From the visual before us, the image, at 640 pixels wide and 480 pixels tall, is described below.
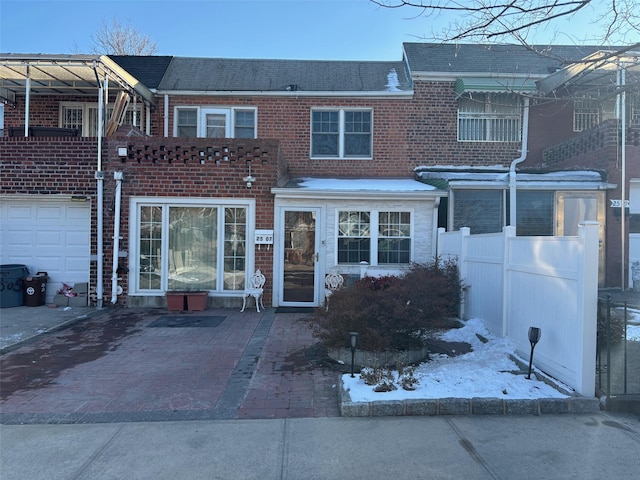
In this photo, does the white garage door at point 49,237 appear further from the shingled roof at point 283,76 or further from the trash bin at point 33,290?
the shingled roof at point 283,76

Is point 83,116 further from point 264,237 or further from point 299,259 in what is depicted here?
point 299,259

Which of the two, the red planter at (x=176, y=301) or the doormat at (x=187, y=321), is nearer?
the doormat at (x=187, y=321)

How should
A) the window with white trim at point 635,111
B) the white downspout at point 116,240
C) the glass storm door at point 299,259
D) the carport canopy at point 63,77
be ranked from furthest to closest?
the window with white trim at point 635,111
the glass storm door at point 299,259
the white downspout at point 116,240
the carport canopy at point 63,77

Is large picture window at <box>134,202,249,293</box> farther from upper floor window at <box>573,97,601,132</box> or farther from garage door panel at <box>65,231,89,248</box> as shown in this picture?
upper floor window at <box>573,97,601,132</box>

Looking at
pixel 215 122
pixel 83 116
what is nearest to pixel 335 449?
pixel 215 122

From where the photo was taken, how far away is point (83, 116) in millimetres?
12961

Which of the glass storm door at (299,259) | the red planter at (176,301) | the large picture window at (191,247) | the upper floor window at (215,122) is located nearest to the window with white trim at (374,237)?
the glass storm door at (299,259)

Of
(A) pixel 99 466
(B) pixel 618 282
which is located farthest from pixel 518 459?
(B) pixel 618 282

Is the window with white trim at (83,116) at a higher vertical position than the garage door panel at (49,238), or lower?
higher

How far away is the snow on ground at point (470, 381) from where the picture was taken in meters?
4.59

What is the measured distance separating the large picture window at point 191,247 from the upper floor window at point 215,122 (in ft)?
10.8

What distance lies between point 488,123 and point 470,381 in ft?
32.4

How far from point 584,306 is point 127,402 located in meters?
4.78

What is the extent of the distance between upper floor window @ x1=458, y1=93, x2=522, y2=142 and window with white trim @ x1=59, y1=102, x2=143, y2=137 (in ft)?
30.0
